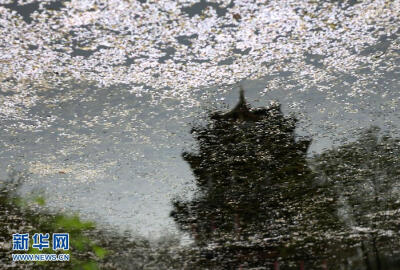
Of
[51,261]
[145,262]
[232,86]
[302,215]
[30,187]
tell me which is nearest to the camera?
[232,86]

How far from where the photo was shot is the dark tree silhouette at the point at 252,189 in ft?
12.8

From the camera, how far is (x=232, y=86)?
10.3ft

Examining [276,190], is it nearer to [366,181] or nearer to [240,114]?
[366,181]

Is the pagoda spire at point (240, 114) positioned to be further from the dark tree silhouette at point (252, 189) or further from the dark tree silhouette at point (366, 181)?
the dark tree silhouette at point (366, 181)

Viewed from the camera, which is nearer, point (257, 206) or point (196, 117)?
point (196, 117)

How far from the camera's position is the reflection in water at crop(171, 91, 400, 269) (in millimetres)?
4078

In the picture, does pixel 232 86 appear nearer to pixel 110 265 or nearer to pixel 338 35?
pixel 338 35

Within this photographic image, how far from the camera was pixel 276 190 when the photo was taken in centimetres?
526

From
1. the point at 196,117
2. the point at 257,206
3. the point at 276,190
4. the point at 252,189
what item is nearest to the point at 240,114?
the point at 196,117

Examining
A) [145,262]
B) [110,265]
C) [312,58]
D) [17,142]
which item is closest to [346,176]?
[312,58]

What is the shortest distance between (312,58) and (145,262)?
7.77 meters

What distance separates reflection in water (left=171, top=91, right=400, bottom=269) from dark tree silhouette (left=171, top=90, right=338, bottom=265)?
12 millimetres

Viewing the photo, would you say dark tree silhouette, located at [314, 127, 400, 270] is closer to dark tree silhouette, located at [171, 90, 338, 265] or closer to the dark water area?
the dark water area

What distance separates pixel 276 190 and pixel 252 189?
372mm
